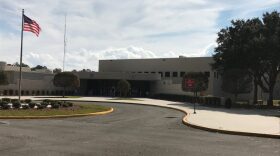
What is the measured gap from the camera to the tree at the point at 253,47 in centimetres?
5069

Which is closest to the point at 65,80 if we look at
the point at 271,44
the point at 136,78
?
the point at 136,78

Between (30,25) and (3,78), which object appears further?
(3,78)

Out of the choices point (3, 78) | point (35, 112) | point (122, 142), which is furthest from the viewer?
point (3, 78)

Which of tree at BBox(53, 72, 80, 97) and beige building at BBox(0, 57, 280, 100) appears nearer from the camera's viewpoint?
tree at BBox(53, 72, 80, 97)

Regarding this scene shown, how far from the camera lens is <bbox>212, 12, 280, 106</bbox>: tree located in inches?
1996

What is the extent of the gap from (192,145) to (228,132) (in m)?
5.19

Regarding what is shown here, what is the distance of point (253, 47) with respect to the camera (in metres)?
51.1

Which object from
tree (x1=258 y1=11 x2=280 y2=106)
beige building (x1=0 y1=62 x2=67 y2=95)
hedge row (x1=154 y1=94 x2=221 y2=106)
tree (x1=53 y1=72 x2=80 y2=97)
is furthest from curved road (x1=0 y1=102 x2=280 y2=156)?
beige building (x1=0 y1=62 x2=67 y2=95)

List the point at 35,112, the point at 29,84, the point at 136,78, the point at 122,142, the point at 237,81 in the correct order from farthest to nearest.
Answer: the point at 136,78
the point at 29,84
the point at 237,81
the point at 35,112
the point at 122,142

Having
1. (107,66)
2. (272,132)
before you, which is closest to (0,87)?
(107,66)

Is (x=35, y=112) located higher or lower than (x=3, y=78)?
lower

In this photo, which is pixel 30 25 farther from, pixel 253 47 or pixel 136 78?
pixel 136 78

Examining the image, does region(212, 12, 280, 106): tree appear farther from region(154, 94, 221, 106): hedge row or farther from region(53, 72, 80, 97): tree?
region(53, 72, 80, 97): tree

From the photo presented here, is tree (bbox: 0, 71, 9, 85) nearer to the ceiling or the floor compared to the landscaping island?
nearer to the ceiling
